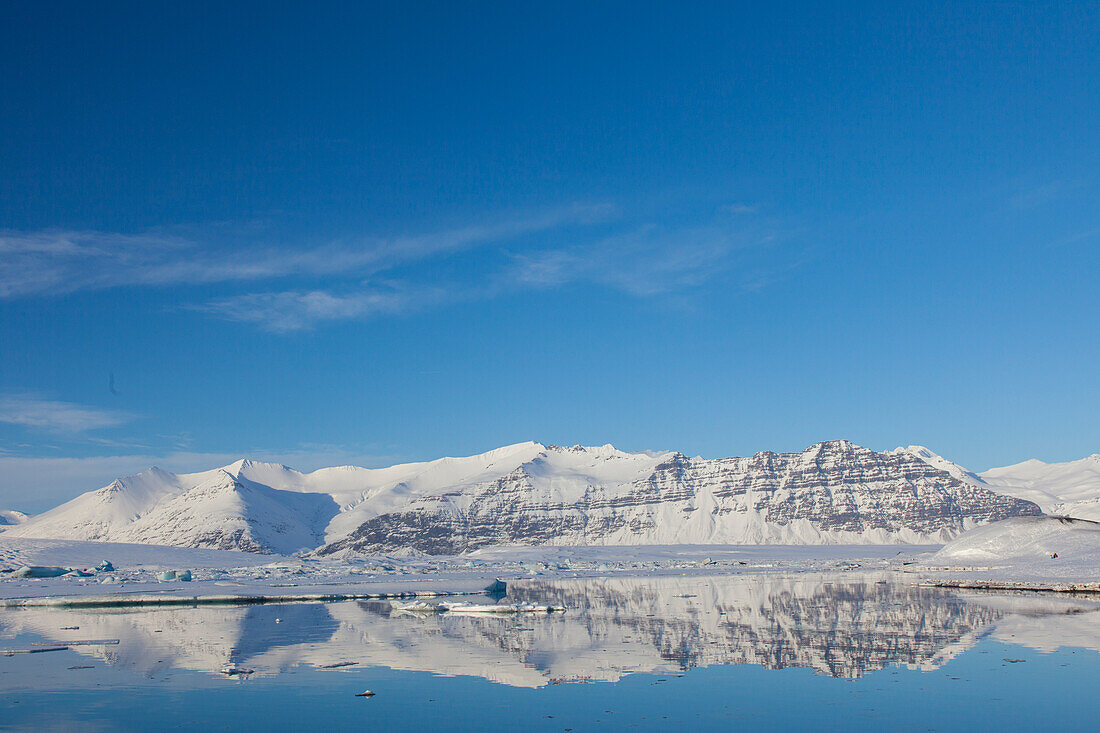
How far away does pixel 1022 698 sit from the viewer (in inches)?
752

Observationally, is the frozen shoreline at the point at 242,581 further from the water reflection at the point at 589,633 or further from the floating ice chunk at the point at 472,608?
the floating ice chunk at the point at 472,608

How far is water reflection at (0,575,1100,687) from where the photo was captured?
25094 millimetres

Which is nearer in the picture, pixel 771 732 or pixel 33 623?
pixel 771 732

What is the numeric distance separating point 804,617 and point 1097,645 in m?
12.3

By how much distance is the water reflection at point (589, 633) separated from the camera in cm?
2509

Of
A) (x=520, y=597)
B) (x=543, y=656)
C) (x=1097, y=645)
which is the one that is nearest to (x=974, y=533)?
(x=520, y=597)

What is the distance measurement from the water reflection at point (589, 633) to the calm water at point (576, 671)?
130 millimetres

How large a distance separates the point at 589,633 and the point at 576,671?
9.29m

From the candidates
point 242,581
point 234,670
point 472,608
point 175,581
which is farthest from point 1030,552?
point 175,581

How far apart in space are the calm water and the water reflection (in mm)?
130

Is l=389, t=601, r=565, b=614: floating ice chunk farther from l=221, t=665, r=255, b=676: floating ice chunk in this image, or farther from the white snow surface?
the white snow surface

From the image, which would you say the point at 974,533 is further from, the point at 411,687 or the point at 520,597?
the point at 411,687

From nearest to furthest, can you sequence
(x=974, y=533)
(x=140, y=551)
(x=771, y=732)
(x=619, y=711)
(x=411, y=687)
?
(x=771, y=732)
(x=619, y=711)
(x=411, y=687)
(x=974, y=533)
(x=140, y=551)

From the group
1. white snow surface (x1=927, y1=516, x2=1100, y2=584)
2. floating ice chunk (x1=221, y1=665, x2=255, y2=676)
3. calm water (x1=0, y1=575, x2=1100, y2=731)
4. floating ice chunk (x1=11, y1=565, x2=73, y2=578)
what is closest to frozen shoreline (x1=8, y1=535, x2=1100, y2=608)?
white snow surface (x1=927, y1=516, x2=1100, y2=584)
